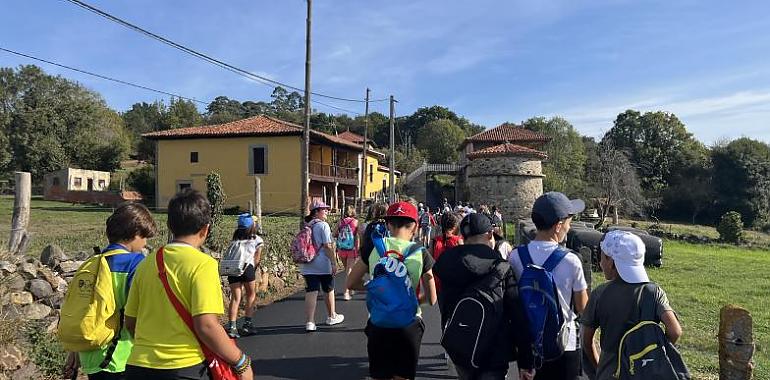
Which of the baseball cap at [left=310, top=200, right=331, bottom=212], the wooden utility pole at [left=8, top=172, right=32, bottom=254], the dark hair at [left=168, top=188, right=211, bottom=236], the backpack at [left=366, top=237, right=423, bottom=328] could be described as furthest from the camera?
the baseball cap at [left=310, top=200, right=331, bottom=212]

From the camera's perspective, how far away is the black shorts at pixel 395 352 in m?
3.43

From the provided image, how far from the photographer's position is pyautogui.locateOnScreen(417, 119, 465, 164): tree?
6623cm

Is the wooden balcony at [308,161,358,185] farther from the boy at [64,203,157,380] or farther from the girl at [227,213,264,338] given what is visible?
the boy at [64,203,157,380]

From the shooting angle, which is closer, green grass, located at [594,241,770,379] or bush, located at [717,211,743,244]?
green grass, located at [594,241,770,379]

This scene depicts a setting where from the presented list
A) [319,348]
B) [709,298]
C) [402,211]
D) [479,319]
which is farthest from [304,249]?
[709,298]

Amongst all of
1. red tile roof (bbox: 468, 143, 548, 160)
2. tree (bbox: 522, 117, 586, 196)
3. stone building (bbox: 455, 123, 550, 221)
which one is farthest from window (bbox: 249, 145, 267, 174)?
tree (bbox: 522, 117, 586, 196)

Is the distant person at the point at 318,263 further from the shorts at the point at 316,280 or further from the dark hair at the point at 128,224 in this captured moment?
the dark hair at the point at 128,224

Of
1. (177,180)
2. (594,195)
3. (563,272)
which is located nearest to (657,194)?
(594,195)

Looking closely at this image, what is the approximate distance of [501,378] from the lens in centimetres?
305

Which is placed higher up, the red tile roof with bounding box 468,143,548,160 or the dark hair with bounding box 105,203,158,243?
the red tile roof with bounding box 468,143,548,160

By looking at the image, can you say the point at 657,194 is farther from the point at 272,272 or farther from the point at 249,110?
the point at 249,110

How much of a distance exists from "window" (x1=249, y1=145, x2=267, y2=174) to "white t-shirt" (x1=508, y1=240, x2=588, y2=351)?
3033 centimetres

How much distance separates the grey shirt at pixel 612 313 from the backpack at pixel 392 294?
1071 millimetres

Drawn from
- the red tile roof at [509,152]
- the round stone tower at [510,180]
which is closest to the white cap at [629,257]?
the round stone tower at [510,180]
